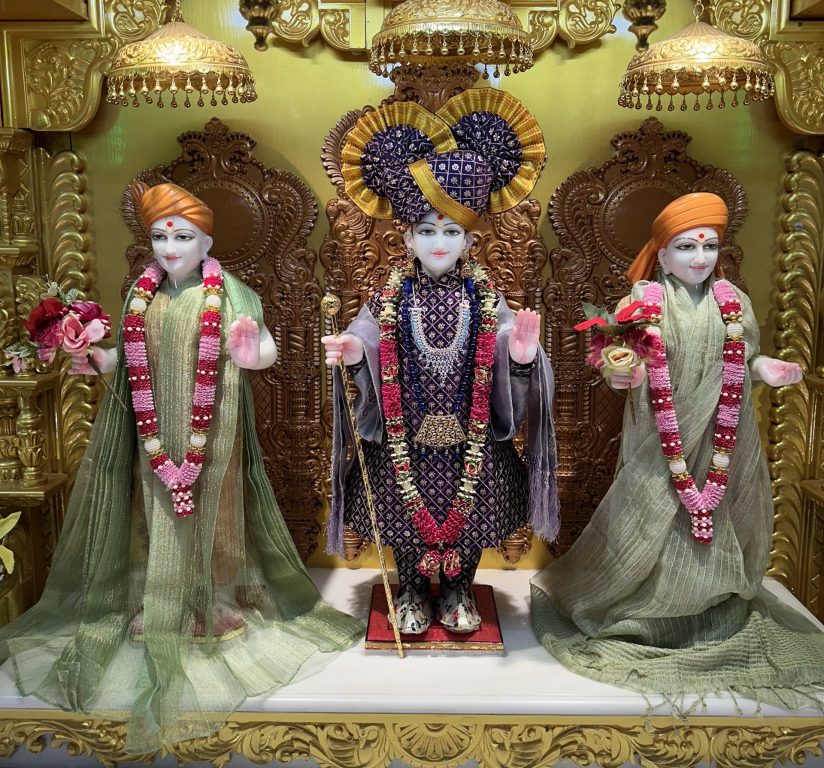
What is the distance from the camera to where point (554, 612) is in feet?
10.1

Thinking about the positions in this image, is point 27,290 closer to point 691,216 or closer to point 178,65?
point 178,65

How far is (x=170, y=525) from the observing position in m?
2.75

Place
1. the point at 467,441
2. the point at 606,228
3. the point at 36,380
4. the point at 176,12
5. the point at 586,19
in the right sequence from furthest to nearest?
1. the point at 606,228
2. the point at 586,19
3. the point at 36,380
4. the point at 176,12
5. the point at 467,441

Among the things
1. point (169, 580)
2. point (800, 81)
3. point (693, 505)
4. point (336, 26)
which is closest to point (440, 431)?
point (693, 505)

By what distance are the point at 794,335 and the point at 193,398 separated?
223cm

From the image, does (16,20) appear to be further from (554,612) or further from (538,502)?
(554,612)

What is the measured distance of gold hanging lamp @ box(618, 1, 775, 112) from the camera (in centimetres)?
277

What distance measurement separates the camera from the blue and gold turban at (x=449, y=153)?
8.81 feet

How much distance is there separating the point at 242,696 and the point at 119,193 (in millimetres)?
1921

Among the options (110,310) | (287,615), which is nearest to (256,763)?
(287,615)

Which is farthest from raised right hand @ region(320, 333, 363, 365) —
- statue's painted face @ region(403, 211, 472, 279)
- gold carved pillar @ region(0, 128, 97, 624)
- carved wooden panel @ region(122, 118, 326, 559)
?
gold carved pillar @ region(0, 128, 97, 624)

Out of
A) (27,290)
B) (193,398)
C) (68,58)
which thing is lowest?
(193,398)

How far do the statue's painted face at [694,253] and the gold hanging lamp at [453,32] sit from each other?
0.75m

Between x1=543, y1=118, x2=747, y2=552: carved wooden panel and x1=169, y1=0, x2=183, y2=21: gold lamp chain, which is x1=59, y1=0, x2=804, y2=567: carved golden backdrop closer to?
x1=543, y1=118, x2=747, y2=552: carved wooden panel
